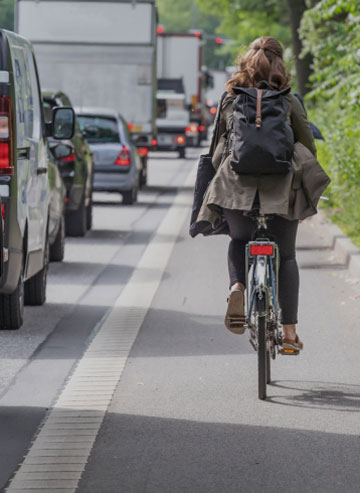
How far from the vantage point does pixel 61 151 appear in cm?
1388

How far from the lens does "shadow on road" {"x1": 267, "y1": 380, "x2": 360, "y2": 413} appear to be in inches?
270

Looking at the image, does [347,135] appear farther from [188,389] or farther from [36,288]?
[188,389]

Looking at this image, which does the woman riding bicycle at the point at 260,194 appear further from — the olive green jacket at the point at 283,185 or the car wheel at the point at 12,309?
the car wheel at the point at 12,309

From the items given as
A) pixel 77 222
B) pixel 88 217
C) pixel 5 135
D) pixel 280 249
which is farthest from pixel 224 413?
pixel 88 217

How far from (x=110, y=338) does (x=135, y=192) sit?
1438cm

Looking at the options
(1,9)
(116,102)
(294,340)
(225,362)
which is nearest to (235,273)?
(294,340)

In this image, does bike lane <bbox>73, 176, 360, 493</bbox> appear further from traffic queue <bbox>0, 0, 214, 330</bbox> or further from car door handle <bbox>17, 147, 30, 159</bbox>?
car door handle <bbox>17, 147, 30, 159</bbox>

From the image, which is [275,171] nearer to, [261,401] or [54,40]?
[261,401]

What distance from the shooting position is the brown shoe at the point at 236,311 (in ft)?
23.2

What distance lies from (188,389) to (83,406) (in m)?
0.71

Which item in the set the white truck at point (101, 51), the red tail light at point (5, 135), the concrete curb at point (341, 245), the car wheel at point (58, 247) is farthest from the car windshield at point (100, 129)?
the red tail light at point (5, 135)

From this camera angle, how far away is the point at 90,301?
1100 centimetres

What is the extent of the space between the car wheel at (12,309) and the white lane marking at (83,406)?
1.90ft

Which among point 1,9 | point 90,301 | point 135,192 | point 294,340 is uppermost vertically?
point 1,9
